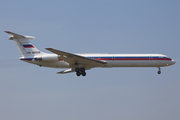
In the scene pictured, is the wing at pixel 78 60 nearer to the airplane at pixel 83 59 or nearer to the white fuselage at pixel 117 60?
the airplane at pixel 83 59

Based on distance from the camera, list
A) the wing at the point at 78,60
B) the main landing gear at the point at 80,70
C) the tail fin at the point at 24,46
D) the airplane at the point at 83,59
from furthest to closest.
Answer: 1. the tail fin at the point at 24,46
2. the main landing gear at the point at 80,70
3. the airplane at the point at 83,59
4. the wing at the point at 78,60

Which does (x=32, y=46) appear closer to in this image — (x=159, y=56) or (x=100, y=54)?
(x=100, y=54)

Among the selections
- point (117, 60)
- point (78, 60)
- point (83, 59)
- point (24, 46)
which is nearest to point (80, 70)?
point (78, 60)

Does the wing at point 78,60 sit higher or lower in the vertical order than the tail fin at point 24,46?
lower

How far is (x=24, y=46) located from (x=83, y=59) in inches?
356

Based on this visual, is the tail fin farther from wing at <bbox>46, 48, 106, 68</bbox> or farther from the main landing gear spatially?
the main landing gear

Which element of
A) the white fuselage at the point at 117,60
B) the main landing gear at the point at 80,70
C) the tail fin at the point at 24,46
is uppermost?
the tail fin at the point at 24,46

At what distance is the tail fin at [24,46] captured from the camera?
3862cm

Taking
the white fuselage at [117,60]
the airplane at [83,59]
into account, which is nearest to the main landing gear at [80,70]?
the airplane at [83,59]

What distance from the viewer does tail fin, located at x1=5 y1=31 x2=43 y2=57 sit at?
38625 mm

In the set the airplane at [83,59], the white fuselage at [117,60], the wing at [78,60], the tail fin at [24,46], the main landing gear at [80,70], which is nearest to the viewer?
the wing at [78,60]

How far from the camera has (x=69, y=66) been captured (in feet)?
125

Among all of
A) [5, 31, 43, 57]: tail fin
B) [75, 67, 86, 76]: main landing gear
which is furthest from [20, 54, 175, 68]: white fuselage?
[75, 67, 86, 76]: main landing gear

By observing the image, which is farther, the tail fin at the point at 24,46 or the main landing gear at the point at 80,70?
the tail fin at the point at 24,46
